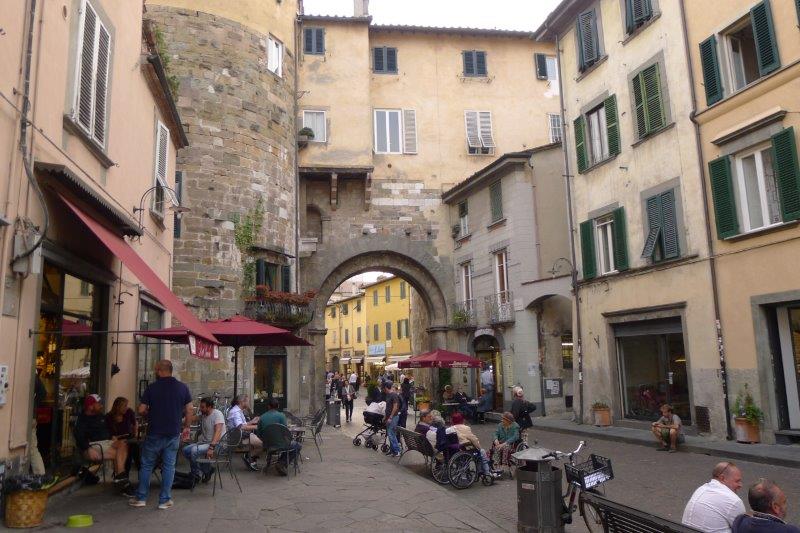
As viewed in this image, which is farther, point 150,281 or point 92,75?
point 92,75

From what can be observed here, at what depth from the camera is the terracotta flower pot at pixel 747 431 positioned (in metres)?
12.1

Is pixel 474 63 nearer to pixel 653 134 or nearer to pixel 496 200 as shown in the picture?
pixel 496 200

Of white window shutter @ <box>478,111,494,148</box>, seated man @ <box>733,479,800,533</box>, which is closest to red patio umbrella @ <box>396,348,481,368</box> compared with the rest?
white window shutter @ <box>478,111,494,148</box>

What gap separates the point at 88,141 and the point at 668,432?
445 inches

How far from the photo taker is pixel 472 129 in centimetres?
2670

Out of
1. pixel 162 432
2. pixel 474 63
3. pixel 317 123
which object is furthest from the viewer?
pixel 474 63

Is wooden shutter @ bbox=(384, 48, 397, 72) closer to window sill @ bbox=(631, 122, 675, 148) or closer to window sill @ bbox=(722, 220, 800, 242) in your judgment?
window sill @ bbox=(631, 122, 675, 148)

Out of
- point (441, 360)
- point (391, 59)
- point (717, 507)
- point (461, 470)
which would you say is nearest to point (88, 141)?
point (461, 470)

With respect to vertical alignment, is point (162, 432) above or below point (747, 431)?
above

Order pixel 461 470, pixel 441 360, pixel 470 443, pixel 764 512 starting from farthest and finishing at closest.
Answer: pixel 441 360 < pixel 470 443 < pixel 461 470 < pixel 764 512

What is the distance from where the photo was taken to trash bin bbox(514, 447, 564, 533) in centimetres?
663

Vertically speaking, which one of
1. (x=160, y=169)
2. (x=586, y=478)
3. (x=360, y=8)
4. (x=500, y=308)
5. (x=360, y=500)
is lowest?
(x=360, y=500)

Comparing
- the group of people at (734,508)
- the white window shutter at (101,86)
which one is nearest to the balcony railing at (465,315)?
the white window shutter at (101,86)

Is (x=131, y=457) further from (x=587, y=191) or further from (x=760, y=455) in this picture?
(x=587, y=191)
